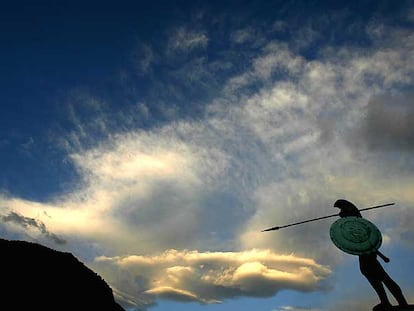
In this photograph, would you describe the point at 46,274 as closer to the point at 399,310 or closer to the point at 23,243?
the point at 23,243

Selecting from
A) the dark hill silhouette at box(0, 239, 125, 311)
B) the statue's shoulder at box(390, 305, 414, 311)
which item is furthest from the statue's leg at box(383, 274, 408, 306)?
the dark hill silhouette at box(0, 239, 125, 311)

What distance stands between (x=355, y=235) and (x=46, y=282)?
67.1ft

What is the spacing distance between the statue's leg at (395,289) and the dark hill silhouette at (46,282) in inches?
758

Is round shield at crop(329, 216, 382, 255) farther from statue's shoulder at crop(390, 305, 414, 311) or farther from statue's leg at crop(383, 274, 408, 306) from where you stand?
statue's shoulder at crop(390, 305, 414, 311)

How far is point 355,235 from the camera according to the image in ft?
27.8

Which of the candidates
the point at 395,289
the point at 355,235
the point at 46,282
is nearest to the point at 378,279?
the point at 395,289

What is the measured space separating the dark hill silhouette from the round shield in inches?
732

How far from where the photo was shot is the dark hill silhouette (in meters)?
20.2

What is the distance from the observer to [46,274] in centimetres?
2273

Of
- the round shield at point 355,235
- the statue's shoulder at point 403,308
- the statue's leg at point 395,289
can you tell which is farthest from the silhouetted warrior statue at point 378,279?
the statue's shoulder at point 403,308

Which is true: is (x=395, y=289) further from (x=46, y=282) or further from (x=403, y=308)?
(x=46, y=282)

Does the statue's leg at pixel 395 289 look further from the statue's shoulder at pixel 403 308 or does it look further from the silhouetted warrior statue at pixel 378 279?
the statue's shoulder at pixel 403 308

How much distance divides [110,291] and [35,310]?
7.62 m

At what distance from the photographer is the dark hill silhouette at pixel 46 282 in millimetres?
20203
